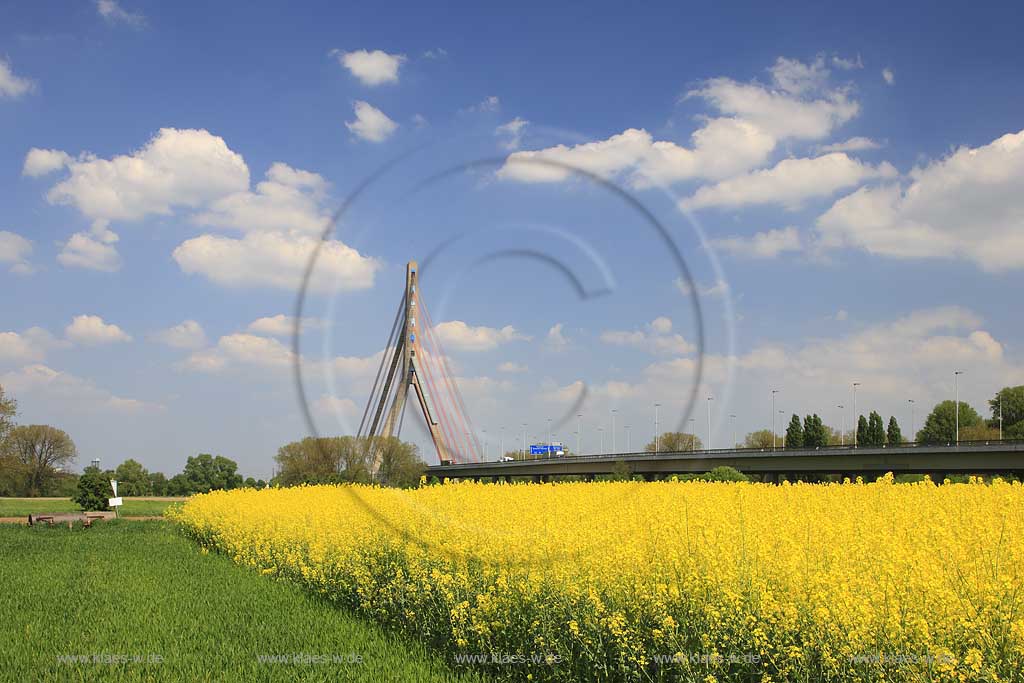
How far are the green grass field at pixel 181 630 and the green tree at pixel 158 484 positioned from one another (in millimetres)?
97258

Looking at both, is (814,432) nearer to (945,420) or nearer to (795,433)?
(795,433)

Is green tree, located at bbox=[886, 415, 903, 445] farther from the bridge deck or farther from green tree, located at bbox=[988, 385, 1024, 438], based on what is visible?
the bridge deck

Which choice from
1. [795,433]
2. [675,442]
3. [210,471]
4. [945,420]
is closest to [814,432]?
[795,433]

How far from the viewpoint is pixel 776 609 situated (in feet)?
24.5

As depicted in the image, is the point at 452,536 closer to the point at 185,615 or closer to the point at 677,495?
the point at 677,495

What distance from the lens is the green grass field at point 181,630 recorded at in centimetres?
1007

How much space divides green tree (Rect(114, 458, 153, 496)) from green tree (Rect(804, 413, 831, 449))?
89.1m

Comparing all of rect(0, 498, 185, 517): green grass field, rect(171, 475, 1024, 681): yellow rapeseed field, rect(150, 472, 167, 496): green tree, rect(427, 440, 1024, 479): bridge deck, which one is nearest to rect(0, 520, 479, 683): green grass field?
rect(171, 475, 1024, 681): yellow rapeseed field

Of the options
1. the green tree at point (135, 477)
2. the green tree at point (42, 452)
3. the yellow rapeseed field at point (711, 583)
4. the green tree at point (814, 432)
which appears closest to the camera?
the yellow rapeseed field at point (711, 583)

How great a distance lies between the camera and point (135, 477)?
112188mm

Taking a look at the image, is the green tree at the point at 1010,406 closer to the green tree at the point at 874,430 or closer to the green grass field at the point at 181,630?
the green tree at the point at 874,430

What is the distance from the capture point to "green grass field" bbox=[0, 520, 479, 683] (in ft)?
33.0

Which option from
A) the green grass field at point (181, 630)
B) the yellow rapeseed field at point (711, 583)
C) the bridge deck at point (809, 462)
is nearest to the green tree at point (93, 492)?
the bridge deck at point (809, 462)

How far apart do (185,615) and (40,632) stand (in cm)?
197
